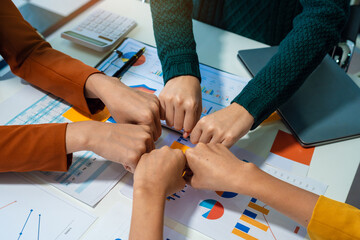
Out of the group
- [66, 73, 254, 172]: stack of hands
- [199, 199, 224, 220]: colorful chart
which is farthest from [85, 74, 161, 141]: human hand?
[199, 199, 224, 220]: colorful chart

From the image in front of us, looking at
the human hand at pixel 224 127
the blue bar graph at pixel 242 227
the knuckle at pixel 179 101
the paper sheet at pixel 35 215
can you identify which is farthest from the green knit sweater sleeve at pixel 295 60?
the paper sheet at pixel 35 215

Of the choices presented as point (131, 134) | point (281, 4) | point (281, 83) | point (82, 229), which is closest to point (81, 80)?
point (131, 134)

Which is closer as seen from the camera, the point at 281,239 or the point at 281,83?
the point at 281,239

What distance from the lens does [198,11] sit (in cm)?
119

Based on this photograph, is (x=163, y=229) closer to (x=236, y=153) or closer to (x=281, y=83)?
(x=236, y=153)

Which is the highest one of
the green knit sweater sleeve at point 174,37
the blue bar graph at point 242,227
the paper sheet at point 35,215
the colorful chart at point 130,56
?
the green knit sweater sleeve at point 174,37

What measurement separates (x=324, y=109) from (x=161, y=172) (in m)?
0.52

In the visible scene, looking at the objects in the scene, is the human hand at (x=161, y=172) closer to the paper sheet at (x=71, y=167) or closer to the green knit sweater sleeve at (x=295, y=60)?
the paper sheet at (x=71, y=167)

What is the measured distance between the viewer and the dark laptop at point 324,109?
82 cm

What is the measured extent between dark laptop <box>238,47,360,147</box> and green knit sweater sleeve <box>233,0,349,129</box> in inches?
3.2

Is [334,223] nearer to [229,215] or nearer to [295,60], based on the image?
[229,215]

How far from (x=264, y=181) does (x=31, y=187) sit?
1.69 ft

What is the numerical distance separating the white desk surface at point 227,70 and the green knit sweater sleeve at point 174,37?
0.17 m

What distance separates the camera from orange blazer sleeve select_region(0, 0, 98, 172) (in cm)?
68
